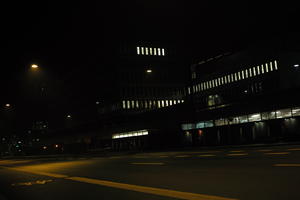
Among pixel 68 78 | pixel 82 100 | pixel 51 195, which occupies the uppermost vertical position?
pixel 68 78

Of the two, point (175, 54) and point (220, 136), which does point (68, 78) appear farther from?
point (220, 136)

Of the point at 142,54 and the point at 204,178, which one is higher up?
the point at 142,54

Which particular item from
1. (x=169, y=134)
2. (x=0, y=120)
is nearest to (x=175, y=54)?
(x=169, y=134)

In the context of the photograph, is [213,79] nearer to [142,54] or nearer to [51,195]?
[142,54]

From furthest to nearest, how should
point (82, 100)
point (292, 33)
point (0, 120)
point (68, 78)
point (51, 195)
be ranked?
point (68, 78) → point (82, 100) → point (292, 33) → point (0, 120) → point (51, 195)

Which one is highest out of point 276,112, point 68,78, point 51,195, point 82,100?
point 68,78

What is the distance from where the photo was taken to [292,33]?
94562mm

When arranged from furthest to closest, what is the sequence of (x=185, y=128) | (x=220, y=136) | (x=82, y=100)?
(x=82, y=100)
(x=185, y=128)
(x=220, y=136)

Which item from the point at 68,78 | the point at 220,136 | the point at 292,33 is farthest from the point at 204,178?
the point at 68,78

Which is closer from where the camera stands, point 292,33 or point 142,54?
point 292,33

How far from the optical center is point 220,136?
2020 inches

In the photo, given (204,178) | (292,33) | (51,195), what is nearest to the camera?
(51,195)

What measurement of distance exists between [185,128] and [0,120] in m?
30.5

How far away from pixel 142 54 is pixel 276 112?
63.7 metres
